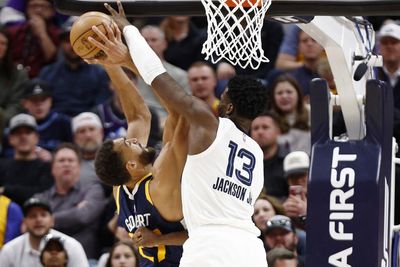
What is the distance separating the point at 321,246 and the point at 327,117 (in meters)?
0.78

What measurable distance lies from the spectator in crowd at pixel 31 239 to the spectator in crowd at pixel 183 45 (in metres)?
3.03

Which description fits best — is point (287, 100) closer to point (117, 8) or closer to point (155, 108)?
point (155, 108)

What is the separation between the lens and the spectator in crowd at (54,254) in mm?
8930

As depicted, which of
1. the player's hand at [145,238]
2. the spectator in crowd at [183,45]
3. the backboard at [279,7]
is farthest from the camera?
the spectator in crowd at [183,45]

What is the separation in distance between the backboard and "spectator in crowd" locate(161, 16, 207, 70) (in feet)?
17.5

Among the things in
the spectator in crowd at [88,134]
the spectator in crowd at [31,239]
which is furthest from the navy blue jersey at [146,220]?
the spectator in crowd at [88,134]

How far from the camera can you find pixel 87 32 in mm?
6395

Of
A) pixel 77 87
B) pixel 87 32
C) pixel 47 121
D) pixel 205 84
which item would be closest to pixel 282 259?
pixel 87 32

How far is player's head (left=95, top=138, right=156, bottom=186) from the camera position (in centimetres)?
687

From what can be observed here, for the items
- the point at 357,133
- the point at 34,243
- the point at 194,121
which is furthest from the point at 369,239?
the point at 34,243

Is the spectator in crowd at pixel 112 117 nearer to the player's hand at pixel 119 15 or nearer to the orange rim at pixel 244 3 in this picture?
the player's hand at pixel 119 15

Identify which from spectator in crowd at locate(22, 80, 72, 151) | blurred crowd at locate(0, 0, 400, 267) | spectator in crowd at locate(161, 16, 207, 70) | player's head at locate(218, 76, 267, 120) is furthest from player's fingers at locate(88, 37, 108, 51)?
spectator in crowd at locate(161, 16, 207, 70)

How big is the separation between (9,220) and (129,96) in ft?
9.02

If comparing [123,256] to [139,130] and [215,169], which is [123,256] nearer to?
[139,130]
